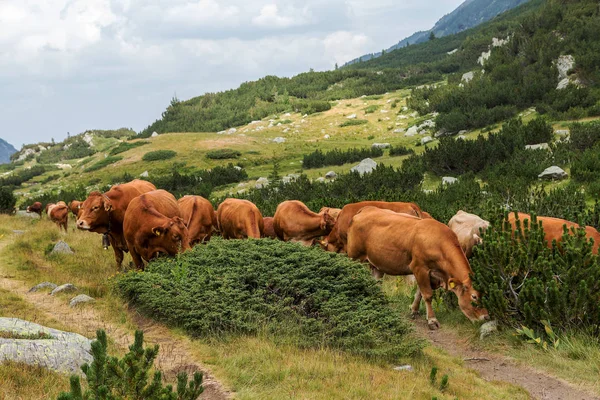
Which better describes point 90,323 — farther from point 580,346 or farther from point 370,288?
point 580,346

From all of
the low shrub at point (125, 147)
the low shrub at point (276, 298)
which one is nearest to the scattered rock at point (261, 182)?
the low shrub at point (276, 298)

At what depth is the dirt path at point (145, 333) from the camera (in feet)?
19.3

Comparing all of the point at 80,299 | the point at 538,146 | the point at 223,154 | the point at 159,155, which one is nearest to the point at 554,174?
the point at 538,146

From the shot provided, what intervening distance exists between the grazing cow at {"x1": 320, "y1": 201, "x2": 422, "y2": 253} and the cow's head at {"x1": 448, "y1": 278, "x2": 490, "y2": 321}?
11.0 feet

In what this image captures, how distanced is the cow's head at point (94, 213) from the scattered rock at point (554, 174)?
1288 centimetres

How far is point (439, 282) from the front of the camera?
8414 millimetres

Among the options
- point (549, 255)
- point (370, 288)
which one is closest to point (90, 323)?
point (370, 288)

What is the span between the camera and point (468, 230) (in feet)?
32.2

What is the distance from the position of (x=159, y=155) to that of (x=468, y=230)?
3142 cm

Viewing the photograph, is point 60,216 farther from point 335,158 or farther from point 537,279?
point 537,279

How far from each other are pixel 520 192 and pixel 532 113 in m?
15.2

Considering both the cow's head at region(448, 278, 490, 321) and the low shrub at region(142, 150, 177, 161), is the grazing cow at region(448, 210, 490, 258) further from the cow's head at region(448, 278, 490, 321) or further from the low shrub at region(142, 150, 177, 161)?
the low shrub at region(142, 150, 177, 161)

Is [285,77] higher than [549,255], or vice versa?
[285,77]

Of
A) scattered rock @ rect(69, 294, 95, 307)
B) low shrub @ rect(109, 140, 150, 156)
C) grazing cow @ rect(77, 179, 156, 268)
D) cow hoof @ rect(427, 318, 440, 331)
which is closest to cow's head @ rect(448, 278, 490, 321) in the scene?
cow hoof @ rect(427, 318, 440, 331)
